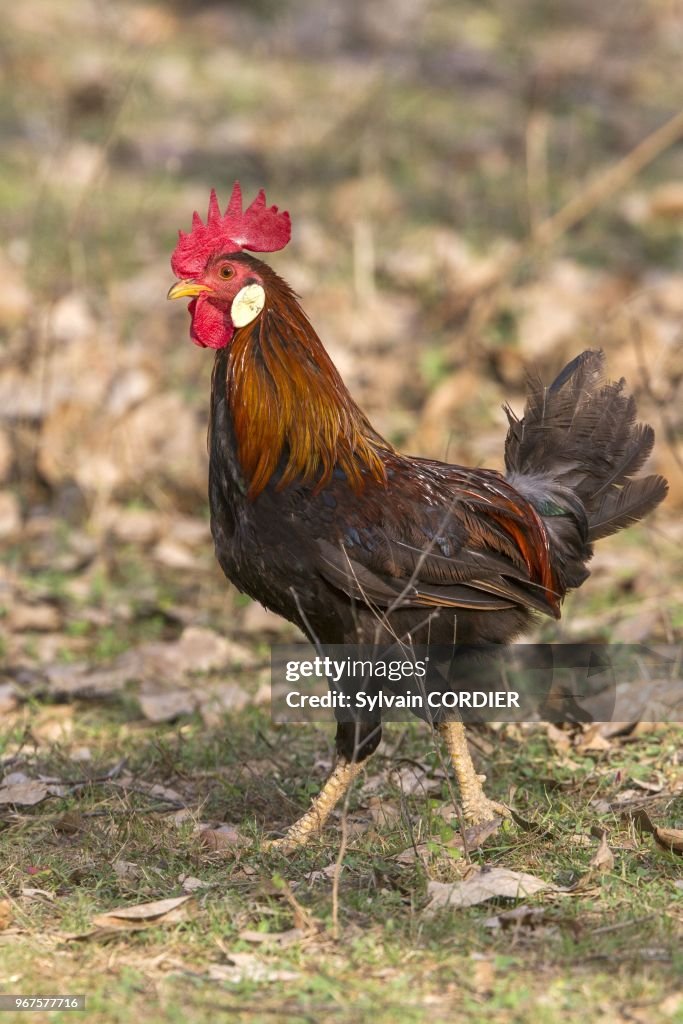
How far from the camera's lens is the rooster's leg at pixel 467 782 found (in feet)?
13.2

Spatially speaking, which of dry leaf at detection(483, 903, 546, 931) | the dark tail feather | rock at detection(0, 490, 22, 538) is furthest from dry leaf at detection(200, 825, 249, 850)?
rock at detection(0, 490, 22, 538)

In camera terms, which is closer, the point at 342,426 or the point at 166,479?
the point at 342,426

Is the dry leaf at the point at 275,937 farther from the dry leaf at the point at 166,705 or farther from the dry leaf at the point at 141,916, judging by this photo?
the dry leaf at the point at 166,705

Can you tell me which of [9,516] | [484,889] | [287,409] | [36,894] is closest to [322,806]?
[484,889]

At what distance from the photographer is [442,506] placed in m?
3.95

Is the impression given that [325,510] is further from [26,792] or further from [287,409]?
[26,792]

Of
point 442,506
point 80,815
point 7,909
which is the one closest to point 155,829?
point 80,815

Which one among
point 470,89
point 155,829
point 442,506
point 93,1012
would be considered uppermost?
point 470,89

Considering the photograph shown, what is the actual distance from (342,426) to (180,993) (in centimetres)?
175

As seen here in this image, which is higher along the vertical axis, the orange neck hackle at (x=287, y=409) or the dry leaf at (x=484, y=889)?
the orange neck hackle at (x=287, y=409)

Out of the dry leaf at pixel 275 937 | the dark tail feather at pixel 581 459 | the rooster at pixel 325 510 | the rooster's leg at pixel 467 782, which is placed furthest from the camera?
the dark tail feather at pixel 581 459

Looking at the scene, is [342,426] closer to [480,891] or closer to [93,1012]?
[480,891]

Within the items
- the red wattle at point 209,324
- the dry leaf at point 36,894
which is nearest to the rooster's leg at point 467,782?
the dry leaf at point 36,894

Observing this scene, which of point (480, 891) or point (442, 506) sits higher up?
point (442, 506)
